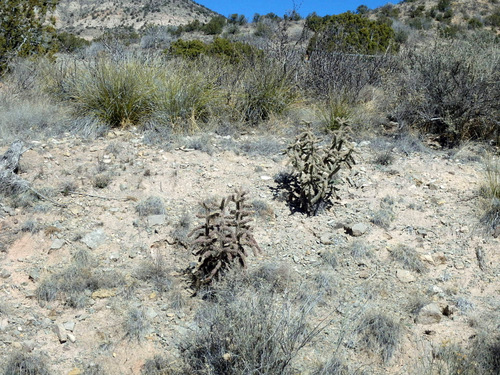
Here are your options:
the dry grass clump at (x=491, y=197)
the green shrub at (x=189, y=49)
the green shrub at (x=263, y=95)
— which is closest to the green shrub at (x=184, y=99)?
the green shrub at (x=263, y=95)

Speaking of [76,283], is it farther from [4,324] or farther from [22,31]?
[22,31]

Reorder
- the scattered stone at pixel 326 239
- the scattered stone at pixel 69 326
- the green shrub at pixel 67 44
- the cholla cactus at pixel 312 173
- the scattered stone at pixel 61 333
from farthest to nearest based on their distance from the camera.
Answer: the green shrub at pixel 67 44 → the cholla cactus at pixel 312 173 → the scattered stone at pixel 326 239 → the scattered stone at pixel 69 326 → the scattered stone at pixel 61 333

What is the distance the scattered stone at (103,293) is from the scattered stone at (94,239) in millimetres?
607

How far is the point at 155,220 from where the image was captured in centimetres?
475

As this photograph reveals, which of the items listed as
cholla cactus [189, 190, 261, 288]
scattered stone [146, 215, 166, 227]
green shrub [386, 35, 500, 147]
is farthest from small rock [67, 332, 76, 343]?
green shrub [386, 35, 500, 147]

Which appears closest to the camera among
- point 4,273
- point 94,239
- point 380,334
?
point 380,334

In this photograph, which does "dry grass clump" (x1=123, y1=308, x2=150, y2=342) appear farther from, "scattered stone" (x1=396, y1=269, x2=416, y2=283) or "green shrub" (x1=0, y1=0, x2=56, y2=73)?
"green shrub" (x1=0, y1=0, x2=56, y2=73)

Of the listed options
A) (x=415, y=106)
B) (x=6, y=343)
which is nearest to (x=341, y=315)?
(x=6, y=343)

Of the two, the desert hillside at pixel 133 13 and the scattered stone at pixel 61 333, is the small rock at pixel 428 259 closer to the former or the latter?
the scattered stone at pixel 61 333

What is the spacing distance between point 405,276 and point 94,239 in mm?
2793

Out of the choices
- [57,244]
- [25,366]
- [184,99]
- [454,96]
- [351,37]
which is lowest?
[25,366]

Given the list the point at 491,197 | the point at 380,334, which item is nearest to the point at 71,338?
the point at 380,334

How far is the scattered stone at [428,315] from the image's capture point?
379cm

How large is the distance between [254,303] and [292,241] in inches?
63.0
